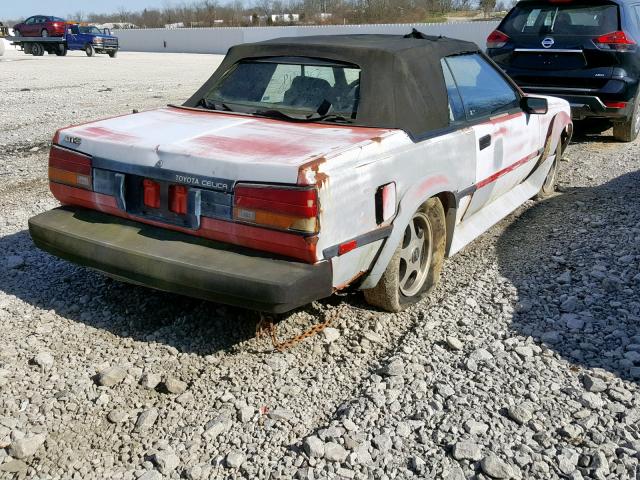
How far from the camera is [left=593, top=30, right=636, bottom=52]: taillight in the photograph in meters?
7.57

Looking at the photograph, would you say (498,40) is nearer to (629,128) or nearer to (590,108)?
(590,108)

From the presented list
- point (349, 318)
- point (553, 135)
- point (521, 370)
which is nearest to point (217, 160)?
point (349, 318)

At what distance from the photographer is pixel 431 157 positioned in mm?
3641

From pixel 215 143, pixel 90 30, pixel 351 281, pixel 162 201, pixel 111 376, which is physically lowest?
pixel 111 376

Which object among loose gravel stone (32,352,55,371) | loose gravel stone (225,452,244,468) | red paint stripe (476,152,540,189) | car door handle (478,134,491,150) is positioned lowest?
loose gravel stone (225,452,244,468)

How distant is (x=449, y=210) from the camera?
4.01 metres

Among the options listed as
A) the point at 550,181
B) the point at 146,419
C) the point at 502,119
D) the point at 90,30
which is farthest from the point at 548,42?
the point at 90,30

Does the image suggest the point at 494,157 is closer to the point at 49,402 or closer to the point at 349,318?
the point at 349,318

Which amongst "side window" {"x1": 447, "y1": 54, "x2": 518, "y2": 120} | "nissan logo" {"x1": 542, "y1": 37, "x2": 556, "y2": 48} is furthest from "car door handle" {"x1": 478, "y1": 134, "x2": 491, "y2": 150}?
"nissan logo" {"x1": 542, "y1": 37, "x2": 556, "y2": 48}

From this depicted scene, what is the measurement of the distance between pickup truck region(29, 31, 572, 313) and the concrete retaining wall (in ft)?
105

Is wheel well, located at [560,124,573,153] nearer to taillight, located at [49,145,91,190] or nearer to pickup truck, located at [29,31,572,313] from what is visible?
pickup truck, located at [29,31,572,313]

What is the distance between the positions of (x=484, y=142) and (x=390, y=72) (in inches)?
33.7

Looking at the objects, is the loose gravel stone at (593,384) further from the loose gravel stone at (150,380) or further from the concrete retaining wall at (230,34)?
the concrete retaining wall at (230,34)

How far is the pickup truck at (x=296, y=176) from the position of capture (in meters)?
2.97
